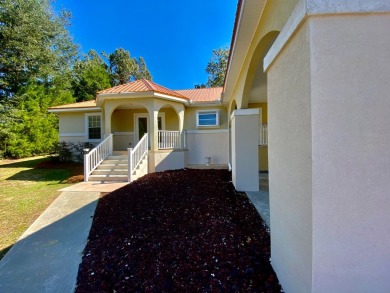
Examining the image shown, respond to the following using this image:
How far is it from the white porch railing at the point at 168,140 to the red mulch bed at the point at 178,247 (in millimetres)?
4983

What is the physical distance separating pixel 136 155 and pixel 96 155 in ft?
6.16

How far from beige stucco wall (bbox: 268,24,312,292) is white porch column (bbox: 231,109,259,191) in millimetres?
3698

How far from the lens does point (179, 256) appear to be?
330 centimetres

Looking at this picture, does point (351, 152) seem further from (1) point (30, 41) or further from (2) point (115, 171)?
(1) point (30, 41)

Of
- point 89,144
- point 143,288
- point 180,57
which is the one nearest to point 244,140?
point 143,288

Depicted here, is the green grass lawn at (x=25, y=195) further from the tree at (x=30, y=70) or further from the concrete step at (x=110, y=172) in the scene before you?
the tree at (x=30, y=70)

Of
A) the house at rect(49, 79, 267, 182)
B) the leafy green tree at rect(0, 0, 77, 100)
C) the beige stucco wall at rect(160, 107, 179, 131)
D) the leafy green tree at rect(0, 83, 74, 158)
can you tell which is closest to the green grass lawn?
the house at rect(49, 79, 267, 182)

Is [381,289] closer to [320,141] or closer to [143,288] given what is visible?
[320,141]

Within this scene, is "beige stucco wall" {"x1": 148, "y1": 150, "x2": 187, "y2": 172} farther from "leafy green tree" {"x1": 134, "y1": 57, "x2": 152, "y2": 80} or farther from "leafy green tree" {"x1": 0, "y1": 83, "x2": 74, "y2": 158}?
"leafy green tree" {"x1": 134, "y1": 57, "x2": 152, "y2": 80}

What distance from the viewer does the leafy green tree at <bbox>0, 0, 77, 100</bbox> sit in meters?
14.3

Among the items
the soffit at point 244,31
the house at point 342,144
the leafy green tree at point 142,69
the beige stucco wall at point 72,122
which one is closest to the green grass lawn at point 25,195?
the beige stucco wall at point 72,122

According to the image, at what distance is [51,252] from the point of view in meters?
3.82

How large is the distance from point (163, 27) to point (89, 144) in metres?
16.1

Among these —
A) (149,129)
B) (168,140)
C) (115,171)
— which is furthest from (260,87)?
(115,171)
